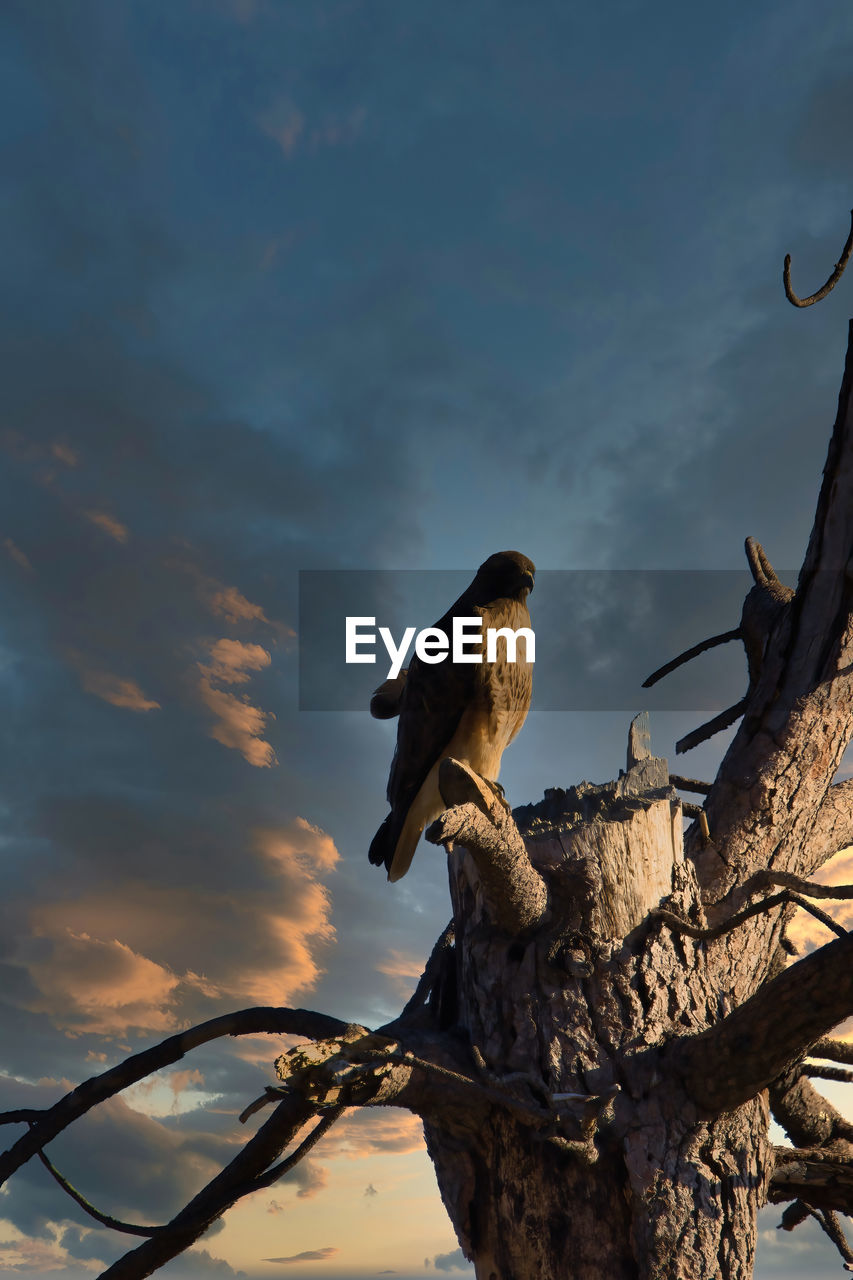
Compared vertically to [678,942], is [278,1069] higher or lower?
lower

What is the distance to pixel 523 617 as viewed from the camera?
18.3ft

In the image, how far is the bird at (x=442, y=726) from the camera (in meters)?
5.12

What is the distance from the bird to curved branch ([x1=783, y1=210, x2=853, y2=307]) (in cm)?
249

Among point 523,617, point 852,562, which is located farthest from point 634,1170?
point 523,617

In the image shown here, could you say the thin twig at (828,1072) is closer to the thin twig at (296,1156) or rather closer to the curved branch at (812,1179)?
the curved branch at (812,1179)

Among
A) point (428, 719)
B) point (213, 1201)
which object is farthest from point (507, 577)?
point (213, 1201)

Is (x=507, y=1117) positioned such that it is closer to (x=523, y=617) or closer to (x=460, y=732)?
(x=460, y=732)

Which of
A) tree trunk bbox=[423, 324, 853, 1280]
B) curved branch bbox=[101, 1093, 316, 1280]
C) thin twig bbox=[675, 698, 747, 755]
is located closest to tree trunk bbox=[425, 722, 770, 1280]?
tree trunk bbox=[423, 324, 853, 1280]

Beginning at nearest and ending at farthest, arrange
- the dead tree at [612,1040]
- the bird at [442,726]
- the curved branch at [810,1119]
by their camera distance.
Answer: the dead tree at [612,1040] → the curved branch at [810,1119] → the bird at [442,726]

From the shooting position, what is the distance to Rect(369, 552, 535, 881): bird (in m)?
5.12

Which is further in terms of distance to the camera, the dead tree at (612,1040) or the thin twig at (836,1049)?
the thin twig at (836,1049)

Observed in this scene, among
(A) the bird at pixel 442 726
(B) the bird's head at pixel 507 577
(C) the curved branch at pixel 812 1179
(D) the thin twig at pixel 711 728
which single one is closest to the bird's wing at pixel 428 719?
(A) the bird at pixel 442 726

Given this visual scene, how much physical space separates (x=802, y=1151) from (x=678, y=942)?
93cm

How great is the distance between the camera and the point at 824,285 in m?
3.65
